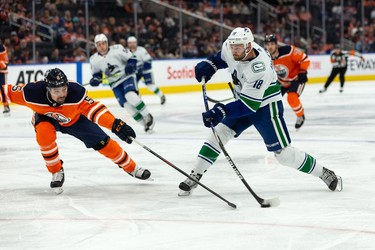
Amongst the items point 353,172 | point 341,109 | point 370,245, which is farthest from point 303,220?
point 341,109

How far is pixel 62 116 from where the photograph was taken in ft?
17.8

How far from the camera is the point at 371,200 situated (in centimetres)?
504

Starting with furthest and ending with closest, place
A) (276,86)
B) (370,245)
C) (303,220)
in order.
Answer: (276,86), (303,220), (370,245)

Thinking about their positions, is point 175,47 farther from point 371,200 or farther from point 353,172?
point 371,200

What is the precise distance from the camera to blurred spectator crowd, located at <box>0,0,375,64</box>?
1446 cm

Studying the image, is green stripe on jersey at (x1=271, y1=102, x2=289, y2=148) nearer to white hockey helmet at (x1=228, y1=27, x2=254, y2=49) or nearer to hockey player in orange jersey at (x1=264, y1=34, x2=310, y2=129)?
white hockey helmet at (x1=228, y1=27, x2=254, y2=49)

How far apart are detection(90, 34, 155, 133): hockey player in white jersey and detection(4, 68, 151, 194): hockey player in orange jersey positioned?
390cm

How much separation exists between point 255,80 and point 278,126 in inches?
15.4

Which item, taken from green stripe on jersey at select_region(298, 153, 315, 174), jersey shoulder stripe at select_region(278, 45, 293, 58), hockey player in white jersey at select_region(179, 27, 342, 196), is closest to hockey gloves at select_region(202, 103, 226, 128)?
hockey player in white jersey at select_region(179, 27, 342, 196)

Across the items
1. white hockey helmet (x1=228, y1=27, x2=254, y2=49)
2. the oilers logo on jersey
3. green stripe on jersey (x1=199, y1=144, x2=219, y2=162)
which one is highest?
white hockey helmet (x1=228, y1=27, x2=254, y2=49)

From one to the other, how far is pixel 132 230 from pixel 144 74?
937cm

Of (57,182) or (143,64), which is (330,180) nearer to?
(57,182)

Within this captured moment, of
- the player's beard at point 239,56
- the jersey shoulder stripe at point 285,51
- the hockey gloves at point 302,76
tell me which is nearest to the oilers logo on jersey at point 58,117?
the player's beard at point 239,56

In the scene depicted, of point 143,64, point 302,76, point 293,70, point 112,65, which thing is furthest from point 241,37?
point 143,64
